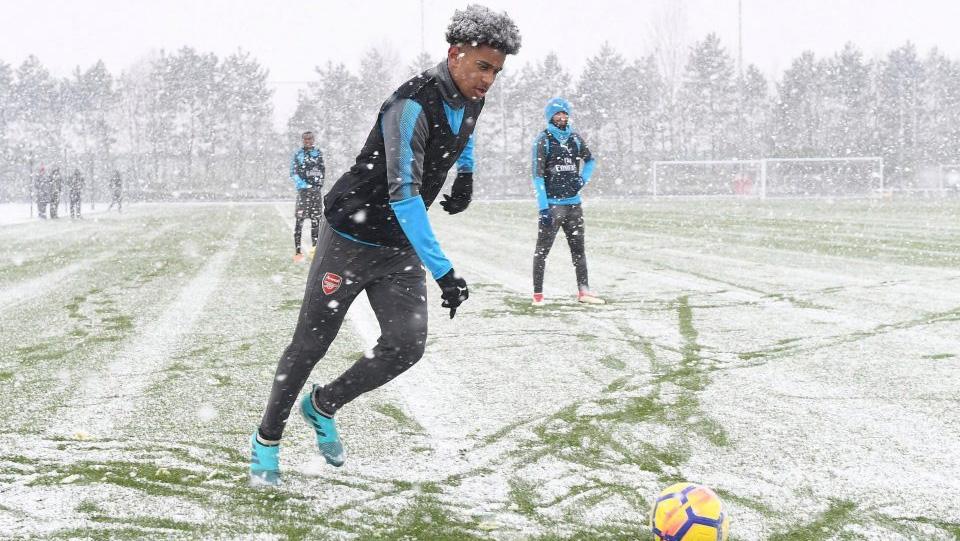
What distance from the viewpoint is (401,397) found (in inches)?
190

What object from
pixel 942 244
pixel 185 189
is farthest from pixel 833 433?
pixel 185 189

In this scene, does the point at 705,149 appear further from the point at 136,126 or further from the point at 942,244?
the point at 942,244

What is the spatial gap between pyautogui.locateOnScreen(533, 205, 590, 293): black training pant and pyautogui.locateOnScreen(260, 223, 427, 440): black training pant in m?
4.92

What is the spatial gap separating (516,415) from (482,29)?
2056 mm

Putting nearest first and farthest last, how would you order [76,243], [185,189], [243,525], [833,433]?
1. [243,525]
2. [833,433]
3. [76,243]
4. [185,189]

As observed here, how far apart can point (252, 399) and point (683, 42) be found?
69461mm

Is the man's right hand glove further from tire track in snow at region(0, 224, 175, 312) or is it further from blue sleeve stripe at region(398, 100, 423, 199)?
blue sleeve stripe at region(398, 100, 423, 199)

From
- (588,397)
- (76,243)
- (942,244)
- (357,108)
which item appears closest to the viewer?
(588,397)

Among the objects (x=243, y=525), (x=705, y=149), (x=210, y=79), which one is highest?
(x=210, y=79)

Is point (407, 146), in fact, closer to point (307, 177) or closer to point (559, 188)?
point (559, 188)

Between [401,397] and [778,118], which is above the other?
[778,118]

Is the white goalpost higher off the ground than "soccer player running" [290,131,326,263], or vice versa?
the white goalpost

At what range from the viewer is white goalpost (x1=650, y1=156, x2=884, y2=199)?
172ft

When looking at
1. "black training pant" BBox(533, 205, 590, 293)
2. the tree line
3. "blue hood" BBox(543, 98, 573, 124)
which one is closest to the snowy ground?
"black training pant" BBox(533, 205, 590, 293)
